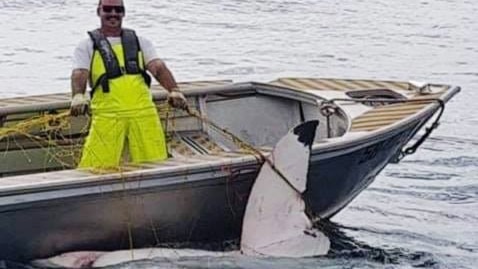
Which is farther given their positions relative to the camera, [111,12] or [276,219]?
[276,219]

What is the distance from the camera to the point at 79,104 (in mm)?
8328

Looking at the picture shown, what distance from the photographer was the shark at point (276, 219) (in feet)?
27.8

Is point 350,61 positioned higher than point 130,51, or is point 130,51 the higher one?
point 130,51

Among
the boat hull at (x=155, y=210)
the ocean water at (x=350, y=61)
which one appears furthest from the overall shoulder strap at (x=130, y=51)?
the ocean water at (x=350, y=61)

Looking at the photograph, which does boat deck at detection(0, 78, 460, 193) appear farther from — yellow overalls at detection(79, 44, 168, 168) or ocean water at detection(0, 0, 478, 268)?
ocean water at detection(0, 0, 478, 268)

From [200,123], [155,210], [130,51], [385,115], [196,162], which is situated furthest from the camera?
[200,123]

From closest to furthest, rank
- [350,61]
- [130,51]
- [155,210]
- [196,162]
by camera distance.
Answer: [196,162]
[155,210]
[130,51]
[350,61]

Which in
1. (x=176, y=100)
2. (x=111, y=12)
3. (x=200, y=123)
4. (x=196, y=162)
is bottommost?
(x=200, y=123)

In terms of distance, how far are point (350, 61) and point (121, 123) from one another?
468 inches

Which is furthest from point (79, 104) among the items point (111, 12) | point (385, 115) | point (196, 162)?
point (385, 115)

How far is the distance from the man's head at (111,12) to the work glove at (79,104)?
530 mm

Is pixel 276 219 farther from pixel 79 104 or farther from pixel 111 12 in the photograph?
pixel 111 12

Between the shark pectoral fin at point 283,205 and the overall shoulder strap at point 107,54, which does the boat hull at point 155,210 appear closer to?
the shark pectoral fin at point 283,205

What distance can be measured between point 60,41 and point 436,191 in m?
13.1
